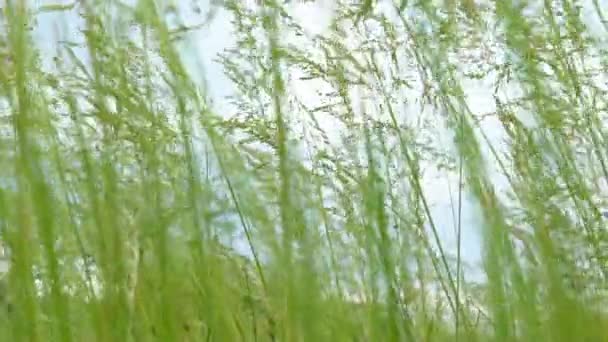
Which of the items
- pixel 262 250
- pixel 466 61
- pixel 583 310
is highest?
pixel 466 61

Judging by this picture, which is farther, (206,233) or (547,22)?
(547,22)

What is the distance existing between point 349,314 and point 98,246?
0.38m

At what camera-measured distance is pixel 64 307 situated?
0.90 m

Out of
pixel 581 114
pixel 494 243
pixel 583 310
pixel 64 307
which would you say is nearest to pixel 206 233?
pixel 64 307

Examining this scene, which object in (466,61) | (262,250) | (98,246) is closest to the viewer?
(98,246)

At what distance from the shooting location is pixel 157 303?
1.05 meters

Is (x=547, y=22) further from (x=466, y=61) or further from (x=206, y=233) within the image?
(x=206, y=233)

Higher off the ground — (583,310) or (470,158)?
(470,158)

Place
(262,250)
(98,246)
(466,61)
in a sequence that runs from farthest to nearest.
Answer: (466,61) → (262,250) → (98,246)

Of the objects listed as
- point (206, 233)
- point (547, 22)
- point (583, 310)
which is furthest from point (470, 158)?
point (547, 22)

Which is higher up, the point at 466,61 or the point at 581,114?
the point at 466,61

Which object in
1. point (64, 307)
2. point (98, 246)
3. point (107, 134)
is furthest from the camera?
point (107, 134)

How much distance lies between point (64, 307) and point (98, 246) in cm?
15

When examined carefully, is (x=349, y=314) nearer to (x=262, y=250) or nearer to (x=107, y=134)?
(x=262, y=250)
